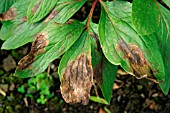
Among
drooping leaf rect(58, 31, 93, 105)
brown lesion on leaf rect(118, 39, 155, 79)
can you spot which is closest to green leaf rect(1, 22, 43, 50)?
drooping leaf rect(58, 31, 93, 105)

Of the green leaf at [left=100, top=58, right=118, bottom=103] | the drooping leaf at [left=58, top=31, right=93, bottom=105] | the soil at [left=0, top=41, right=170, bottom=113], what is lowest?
the soil at [left=0, top=41, right=170, bottom=113]

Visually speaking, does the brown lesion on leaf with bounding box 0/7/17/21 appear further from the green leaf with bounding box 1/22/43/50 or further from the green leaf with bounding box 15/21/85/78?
the green leaf with bounding box 15/21/85/78

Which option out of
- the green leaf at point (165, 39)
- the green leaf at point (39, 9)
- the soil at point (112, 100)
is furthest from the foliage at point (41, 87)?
the green leaf at point (165, 39)

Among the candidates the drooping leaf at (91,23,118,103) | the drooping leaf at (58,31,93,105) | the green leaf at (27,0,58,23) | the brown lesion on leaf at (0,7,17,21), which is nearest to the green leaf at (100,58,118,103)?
the drooping leaf at (91,23,118,103)

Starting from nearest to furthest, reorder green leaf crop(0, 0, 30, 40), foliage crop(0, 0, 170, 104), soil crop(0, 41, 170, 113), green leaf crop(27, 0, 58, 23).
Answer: foliage crop(0, 0, 170, 104) < green leaf crop(27, 0, 58, 23) < green leaf crop(0, 0, 30, 40) < soil crop(0, 41, 170, 113)

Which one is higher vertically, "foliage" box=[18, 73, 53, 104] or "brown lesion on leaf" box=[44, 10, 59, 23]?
"brown lesion on leaf" box=[44, 10, 59, 23]

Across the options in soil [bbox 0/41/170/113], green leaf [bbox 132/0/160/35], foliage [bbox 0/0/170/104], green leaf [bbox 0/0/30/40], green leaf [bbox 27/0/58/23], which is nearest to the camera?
green leaf [bbox 132/0/160/35]

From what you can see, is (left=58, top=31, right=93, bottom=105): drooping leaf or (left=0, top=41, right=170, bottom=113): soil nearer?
(left=58, top=31, right=93, bottom=105): drooping leaf
